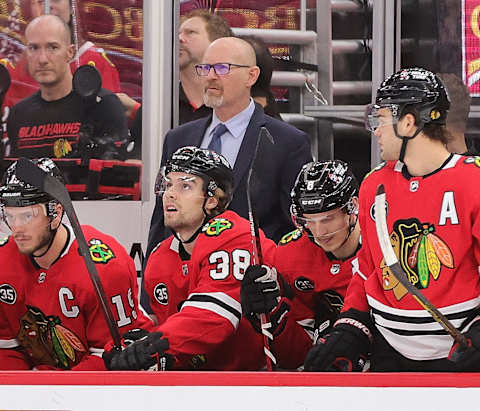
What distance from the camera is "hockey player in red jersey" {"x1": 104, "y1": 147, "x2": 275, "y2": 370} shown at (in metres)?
2.33

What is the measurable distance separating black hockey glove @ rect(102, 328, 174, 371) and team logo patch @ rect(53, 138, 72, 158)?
116 centimetres

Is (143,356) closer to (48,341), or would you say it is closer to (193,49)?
(48,341)

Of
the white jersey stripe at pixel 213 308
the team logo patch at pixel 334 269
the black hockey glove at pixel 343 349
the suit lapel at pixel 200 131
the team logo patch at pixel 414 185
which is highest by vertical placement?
the suit lapel at pixel 200 131

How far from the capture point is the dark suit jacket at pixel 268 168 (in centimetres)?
285

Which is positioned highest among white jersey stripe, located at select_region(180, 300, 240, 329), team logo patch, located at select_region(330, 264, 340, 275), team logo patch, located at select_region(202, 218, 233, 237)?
team logo patch, located at select_region(202, 218, 233, 237)

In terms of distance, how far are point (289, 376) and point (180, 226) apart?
108 cm

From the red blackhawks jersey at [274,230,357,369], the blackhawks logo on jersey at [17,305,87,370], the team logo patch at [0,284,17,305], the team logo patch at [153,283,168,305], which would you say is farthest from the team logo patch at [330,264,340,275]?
the team logo patch at [0,284,17,305]

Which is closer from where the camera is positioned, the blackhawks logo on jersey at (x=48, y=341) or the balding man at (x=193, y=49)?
the blackhawks logo on jersey at (x=48, y=341)

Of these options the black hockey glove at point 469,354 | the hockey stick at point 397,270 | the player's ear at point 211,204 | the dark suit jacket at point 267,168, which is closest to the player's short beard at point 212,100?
the dark suit jacket at point 267,168

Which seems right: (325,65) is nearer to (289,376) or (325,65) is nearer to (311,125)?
(311,125)

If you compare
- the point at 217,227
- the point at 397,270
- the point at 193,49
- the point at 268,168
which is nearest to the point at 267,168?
the point at 268,168

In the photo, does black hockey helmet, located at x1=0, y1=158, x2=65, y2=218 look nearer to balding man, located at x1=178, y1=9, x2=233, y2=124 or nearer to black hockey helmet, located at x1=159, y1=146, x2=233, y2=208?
black hockey helmet, located at x1=159, y1=146, x2=233, y2=208

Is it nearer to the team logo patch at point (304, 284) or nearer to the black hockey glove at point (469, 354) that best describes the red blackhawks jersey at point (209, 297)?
the team logo patch at point (304, 284)
